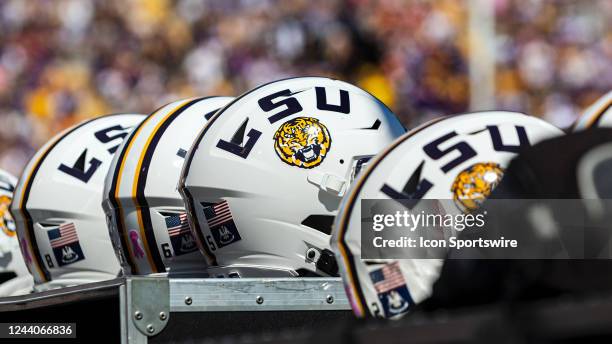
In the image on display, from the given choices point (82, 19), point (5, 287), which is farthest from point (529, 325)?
point (82, 19)

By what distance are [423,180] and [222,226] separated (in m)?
0.95

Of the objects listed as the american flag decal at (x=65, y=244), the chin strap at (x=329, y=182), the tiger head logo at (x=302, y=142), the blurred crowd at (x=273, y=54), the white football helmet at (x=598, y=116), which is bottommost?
the blurred crowd at (x=273, y=54)

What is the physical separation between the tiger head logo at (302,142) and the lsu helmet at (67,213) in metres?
1.07

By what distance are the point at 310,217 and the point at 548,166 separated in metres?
1.46

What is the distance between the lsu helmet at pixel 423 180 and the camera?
208 centimetres

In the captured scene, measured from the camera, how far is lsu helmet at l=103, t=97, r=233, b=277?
325cm

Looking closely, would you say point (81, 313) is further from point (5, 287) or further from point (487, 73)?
point (487, 73)

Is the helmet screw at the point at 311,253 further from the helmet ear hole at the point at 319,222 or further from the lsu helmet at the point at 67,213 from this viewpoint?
the lsu helmet at the point at 67,213

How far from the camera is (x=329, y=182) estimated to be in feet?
9.46

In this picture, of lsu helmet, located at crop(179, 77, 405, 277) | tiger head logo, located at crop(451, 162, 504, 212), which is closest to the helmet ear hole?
lsu helmet, located at crop(179, 77, 405, 277)

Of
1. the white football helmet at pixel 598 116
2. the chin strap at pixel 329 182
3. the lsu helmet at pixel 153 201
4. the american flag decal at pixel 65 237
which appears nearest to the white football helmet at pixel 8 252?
the american flag decal at pixel 65 237

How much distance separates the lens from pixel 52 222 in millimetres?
3764

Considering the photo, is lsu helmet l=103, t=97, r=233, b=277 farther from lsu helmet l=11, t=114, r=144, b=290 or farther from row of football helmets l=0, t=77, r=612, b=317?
lsu helmet l=11, t=114, r=144, b=290

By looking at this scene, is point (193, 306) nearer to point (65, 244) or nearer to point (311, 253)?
point (311, 253)
